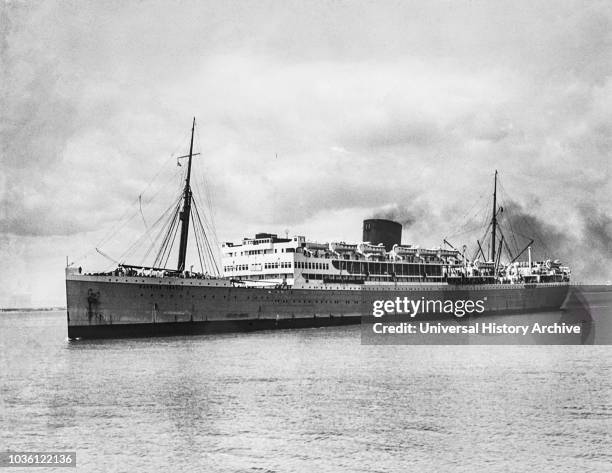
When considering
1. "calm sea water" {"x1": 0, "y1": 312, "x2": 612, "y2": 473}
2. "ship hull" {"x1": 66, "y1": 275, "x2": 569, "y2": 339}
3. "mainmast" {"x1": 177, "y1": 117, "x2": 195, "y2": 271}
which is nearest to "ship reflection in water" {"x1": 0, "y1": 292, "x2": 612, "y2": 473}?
"calm sea water" {"x1": 0, "y1": 312, "x2": 612, "y2": 473}

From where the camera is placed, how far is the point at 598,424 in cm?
1720

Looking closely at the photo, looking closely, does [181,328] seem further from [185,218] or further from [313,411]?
[313,411]

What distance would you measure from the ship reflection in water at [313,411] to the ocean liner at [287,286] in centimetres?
908

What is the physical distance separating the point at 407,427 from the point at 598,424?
15.4 feet

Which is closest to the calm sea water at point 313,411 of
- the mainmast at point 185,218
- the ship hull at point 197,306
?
the ship hull at point 197,306

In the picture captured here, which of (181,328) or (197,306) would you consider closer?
(181,328)

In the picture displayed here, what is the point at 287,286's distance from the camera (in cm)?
5231

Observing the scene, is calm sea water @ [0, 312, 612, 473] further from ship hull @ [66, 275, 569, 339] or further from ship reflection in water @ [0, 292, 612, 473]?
ship hull @ [66, 275, 569, 339]

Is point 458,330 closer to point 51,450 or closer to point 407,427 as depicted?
point 407,427

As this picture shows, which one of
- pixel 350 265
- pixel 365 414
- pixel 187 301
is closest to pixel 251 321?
pixel 187 301

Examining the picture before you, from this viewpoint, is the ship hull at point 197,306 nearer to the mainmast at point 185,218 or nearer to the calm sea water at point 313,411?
the mainmast at point 185,218

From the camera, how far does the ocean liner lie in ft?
138

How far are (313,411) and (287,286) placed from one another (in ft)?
110

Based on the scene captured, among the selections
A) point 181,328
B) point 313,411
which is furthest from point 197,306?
point 313,411
